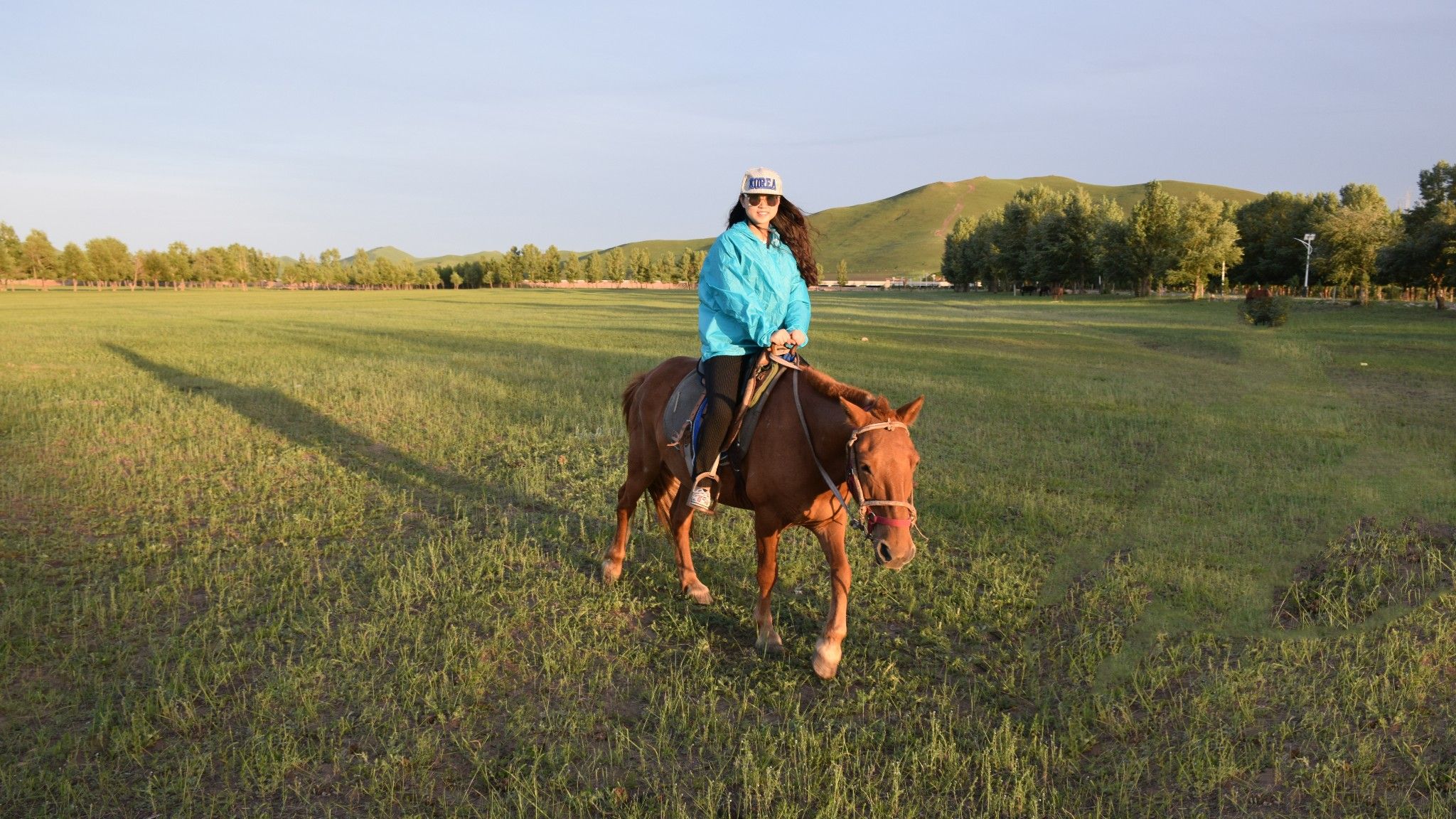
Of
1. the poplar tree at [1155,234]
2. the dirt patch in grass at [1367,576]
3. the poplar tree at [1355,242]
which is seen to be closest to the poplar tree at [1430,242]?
the poplar tree at [1355,242]

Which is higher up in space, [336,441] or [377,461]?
[336,441]

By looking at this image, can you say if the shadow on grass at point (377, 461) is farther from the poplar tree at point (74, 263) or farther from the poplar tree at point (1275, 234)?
the poplar tree at point (74, 263)

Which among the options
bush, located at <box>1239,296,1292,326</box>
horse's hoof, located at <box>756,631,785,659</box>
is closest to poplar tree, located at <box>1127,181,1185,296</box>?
bush, located at <box>1239,296,1292,326</box>

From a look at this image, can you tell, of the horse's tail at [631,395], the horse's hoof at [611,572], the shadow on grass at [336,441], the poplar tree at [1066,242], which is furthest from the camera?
the poplar tree at [1066,242]

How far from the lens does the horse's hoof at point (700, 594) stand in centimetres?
687

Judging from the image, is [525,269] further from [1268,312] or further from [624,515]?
[624,515]

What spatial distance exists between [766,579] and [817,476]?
0.94 meters

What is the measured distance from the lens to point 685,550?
708 centimetres

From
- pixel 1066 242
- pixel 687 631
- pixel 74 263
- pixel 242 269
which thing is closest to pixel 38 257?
pixel 74 263

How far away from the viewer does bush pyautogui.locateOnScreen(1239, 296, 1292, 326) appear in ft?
125

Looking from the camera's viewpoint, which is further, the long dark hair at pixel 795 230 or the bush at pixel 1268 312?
the bush at pixel 1268 312

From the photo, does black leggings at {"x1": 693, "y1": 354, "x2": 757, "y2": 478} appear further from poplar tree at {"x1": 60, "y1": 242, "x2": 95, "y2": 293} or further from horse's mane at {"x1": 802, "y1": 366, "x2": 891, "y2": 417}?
poplar tree at {"x1": 60, "y1": 242, "x2": 95, "y2": 293}

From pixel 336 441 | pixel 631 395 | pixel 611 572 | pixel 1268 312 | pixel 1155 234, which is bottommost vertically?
pixel 611 572

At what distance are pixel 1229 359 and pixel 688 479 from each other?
1017 inches
